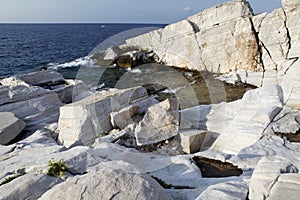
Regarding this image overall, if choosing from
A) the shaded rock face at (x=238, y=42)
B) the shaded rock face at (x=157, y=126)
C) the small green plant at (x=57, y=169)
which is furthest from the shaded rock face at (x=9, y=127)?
the shaded rock face at (x=238, y=42)

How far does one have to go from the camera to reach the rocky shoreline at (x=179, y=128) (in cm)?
492

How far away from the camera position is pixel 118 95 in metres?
13.1

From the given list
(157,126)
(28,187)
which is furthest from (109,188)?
(157,126)

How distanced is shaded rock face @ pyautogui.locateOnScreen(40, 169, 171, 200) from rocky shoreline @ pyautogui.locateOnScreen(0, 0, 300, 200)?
0.06ft

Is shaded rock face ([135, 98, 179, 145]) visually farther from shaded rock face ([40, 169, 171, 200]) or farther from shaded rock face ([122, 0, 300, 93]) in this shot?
shaded rock face ([122, 0, 300, 93])

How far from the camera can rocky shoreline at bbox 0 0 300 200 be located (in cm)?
492

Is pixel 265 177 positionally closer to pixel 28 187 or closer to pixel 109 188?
pixel 109 188

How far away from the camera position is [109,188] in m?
4.34

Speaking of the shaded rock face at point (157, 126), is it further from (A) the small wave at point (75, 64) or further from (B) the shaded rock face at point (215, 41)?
(A) the small wave at point (75, 64)

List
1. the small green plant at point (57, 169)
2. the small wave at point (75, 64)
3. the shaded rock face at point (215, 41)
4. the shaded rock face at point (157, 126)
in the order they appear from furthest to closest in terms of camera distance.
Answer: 1. the small wave at point (75, 64)
2. the shaded rock face at point (215, 41)
3. the shaded rock face at point (157, 126)
4. the small green plant at point (57, 169)

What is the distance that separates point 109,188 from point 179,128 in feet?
23.9

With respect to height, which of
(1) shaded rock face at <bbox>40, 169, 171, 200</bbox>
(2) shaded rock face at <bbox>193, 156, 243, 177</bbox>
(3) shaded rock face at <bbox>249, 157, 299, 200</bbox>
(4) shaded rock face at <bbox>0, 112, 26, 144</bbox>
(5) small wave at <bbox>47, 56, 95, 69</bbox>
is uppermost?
(1) shaded rock face at <bbox>40, 169, 171, 200</bbox>

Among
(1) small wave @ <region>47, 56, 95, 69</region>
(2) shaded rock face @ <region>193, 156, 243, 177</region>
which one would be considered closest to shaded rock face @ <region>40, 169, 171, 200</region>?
(2) shaded rock face @ <region>193, 156, 243, 177</region>

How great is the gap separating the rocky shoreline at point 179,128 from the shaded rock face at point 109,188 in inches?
0.7
